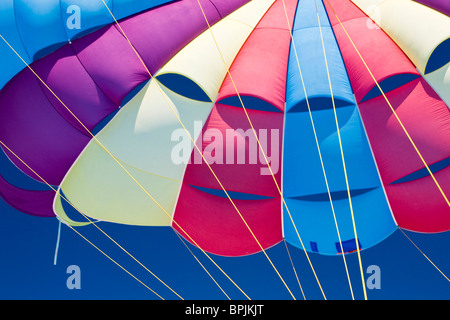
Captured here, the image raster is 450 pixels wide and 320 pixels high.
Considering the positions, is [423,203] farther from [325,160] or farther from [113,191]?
[113,191]

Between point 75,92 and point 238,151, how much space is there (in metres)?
1.77

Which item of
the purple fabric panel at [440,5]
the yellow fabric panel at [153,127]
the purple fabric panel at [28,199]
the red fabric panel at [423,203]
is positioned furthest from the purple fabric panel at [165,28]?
the red fabric panel at [423,203]

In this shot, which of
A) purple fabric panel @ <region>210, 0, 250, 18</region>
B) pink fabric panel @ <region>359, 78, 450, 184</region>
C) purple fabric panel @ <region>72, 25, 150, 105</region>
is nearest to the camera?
pink fabric panel @ <region>359, 78, 450, 184</region>

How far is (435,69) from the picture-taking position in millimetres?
5828

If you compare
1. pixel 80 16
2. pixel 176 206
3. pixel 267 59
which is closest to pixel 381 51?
pixel 267 59

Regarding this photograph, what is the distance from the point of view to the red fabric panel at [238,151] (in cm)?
591

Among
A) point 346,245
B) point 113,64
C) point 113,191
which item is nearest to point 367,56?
point 346,245

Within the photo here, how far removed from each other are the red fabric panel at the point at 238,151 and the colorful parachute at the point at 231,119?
13mm

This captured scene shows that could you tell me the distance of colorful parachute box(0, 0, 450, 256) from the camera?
19.3 ft

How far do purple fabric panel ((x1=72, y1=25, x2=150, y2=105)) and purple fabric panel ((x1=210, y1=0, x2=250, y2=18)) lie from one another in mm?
1096

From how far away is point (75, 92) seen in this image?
596cm

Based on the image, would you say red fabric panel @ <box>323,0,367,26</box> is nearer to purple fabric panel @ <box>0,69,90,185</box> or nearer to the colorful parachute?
the colorful parachute

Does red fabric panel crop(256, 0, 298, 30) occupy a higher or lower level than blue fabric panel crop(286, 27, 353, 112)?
higher

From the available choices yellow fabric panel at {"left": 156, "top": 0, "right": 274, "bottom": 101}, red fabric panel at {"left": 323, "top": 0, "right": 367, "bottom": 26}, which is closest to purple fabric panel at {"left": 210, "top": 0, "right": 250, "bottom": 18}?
yellow fabric panel at {"left": 156, "top": 0, "right": 274, "bottom": 101}
